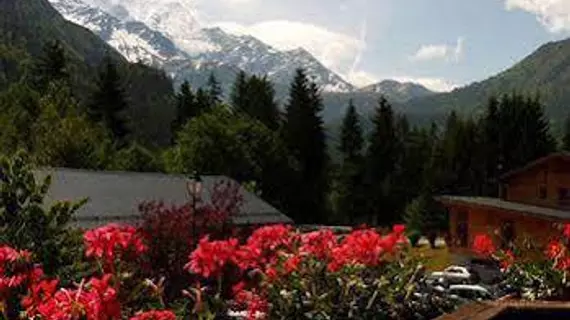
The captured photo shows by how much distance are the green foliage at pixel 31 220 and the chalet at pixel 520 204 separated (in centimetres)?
2953

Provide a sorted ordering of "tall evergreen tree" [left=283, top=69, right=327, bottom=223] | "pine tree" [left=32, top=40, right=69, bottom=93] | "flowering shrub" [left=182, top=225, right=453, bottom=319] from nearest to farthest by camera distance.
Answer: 1. "flowering shrub" [left=182, top=225, right=453, bottom=319]
2. "tall evergreen tree" [left=283, top=69, right=327, bottom=223]
3. "pine tree" [left=32, top=40, right=69, bottom=93]

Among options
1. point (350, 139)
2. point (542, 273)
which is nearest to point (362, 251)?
point (542, 273)

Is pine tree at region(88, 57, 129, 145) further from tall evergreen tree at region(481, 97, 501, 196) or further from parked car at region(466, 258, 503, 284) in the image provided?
parked car at region(466, 258, 503, 284)

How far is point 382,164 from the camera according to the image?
83125 mm

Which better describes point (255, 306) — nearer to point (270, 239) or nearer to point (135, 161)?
point (270, 239)

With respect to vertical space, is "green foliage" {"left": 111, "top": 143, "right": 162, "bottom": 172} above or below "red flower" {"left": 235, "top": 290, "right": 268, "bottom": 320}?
above

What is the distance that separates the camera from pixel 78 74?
592 ft

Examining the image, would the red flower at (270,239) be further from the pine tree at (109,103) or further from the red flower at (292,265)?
the pine tree at (109,103)

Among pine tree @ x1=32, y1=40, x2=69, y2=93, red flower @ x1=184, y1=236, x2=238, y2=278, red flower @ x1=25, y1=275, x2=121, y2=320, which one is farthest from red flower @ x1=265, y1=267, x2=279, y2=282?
pine tree @ x1=32, y1=40, x2=69, y2=93

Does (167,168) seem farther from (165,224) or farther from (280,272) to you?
(280,272)

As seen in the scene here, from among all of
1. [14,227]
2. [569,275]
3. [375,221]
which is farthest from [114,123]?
[569,275]

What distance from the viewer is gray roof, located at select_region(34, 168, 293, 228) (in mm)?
28656

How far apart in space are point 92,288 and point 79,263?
27.9ft

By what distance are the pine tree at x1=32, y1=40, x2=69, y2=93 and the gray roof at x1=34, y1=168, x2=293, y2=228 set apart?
40588 millimetres
